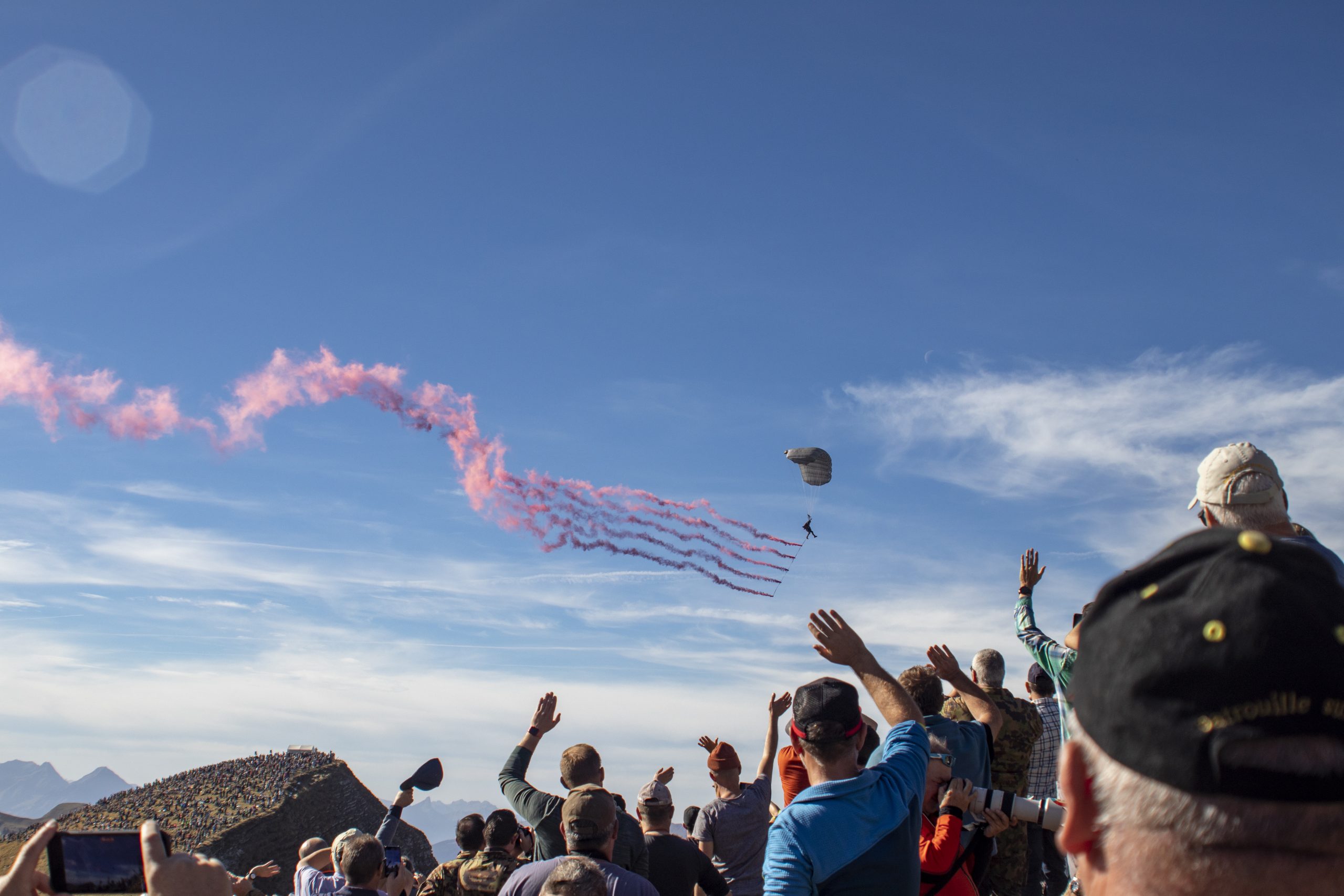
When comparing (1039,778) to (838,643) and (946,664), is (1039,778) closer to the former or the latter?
(946,664)

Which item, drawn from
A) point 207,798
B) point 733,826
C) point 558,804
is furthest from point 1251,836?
point 207,798

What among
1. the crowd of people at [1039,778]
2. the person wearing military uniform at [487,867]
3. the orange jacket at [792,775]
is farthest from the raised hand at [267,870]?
the orange jacket at [792,775]

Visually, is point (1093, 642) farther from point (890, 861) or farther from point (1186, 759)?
point (890, 861)

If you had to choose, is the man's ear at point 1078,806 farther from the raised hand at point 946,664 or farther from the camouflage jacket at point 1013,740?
the camouflage jacket at point 1013,740

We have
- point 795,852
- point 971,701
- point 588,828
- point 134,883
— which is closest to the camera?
point 134,883

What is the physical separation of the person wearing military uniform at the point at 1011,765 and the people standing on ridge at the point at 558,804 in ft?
8.89

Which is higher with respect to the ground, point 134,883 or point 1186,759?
point 1186,759

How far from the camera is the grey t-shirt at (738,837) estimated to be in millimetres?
8930

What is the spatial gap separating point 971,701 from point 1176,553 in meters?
5.10

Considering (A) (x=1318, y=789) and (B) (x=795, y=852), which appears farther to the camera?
(B) (x=795, y=852)

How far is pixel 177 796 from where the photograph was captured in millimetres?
55531

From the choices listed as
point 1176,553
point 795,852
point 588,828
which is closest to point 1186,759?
point 1176,553

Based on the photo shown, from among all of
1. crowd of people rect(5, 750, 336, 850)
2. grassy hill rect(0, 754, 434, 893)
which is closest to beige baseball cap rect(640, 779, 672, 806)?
grassy hill rect(0, 754, 434, 893)

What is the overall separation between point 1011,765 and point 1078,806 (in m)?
6.49
